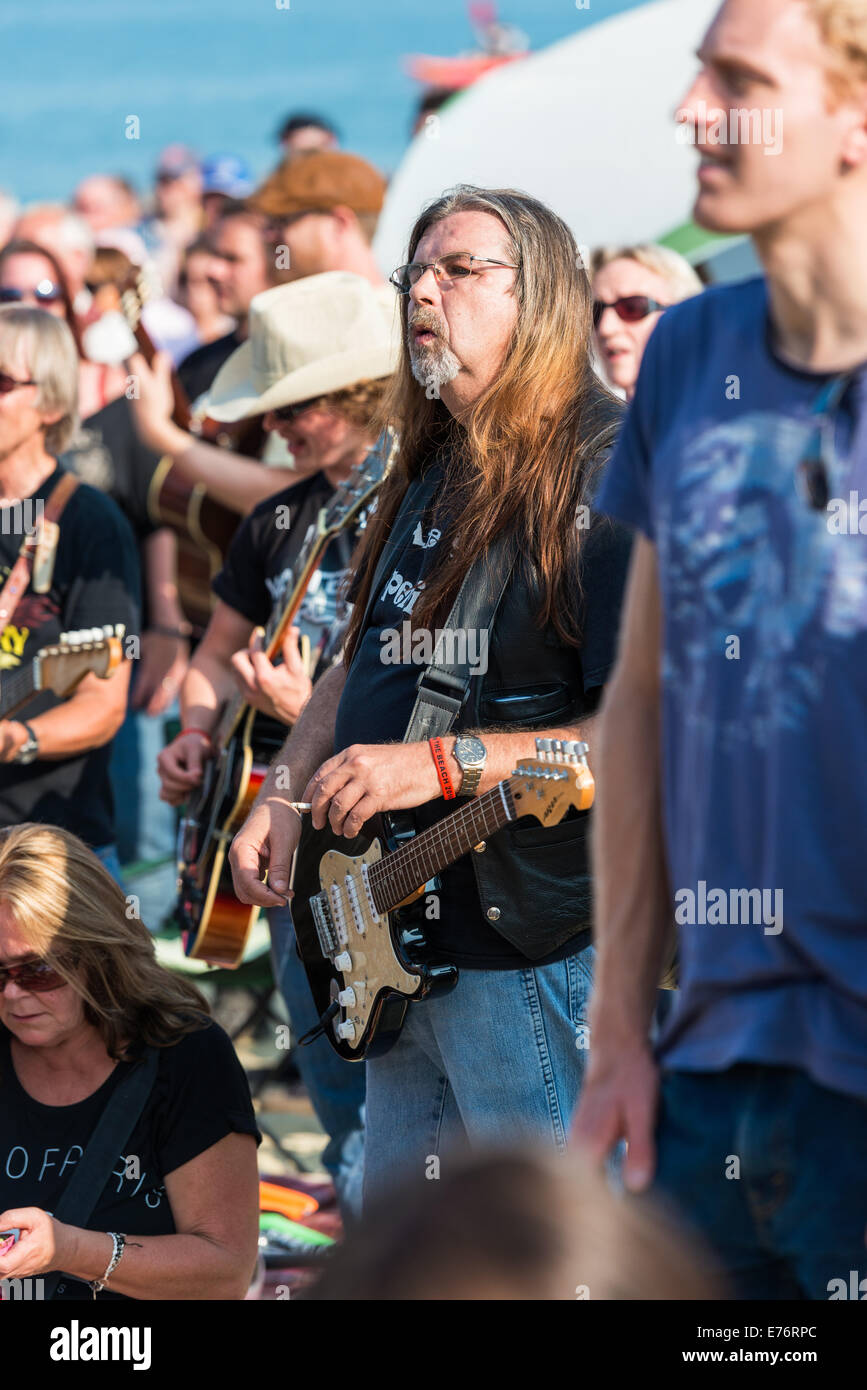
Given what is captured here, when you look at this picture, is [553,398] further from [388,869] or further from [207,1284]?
[207,1284]

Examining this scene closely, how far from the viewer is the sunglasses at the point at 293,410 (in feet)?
14.4

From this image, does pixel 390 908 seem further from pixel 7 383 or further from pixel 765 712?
pixel 7 383

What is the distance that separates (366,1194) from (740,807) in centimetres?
152

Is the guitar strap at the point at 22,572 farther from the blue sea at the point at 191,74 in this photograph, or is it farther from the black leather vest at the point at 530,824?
the blue sea at the point at 191,74

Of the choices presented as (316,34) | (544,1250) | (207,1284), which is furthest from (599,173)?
(316,34)

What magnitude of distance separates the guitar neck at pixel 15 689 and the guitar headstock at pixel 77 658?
0.11 feet

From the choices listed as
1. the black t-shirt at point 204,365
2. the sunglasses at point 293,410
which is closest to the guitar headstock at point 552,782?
the sunglasses at point 293,410

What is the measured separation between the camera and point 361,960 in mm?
3104

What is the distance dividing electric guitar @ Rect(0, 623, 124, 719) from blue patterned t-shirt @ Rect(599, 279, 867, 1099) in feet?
8.90

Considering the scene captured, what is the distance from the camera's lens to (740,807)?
5.81ft

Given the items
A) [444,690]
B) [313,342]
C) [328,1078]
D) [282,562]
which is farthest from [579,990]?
[313,342]

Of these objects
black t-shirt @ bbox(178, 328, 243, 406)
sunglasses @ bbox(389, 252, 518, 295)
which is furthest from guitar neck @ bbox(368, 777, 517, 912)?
black t-shirt @ bbox(178, 328, 243, 406)

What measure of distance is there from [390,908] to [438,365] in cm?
93

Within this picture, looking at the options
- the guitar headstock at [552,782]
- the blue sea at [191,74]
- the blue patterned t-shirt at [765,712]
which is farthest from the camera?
the blue sea at [191,74]
